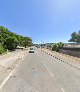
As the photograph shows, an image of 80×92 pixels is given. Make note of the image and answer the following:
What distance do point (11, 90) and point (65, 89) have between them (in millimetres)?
2981

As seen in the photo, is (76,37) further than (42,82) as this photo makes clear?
Yes

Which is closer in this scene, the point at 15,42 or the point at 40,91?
the point at 40,91

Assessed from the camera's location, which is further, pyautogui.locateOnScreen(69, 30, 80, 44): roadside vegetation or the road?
pyautogui.locateOnScreen(69, 30, 80, 44): roadside vegetation

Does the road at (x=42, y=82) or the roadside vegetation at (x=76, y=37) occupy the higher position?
the roadside vegetation at (x=76, y=37)

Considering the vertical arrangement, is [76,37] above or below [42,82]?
above

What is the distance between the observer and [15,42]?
77625 mm

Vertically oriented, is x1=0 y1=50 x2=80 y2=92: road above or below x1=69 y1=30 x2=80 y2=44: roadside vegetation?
below

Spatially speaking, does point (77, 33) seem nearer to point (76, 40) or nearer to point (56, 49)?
point (76, 40)

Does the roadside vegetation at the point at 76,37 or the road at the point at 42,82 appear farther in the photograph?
the roadside vegetation at the point at 76,37

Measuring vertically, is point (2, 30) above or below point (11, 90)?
above

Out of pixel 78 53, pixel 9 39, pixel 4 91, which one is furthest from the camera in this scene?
pixel 9 39

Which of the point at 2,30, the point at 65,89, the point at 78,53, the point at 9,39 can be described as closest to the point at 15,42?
the point at 9,39

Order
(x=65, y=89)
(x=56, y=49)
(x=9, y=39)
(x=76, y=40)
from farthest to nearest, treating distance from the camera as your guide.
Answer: (x=76, y=40) → (x=56, y=49) → (x=9, y=39) → (x=65, y=89)

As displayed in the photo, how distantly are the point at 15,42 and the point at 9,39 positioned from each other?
3035 millimetres
